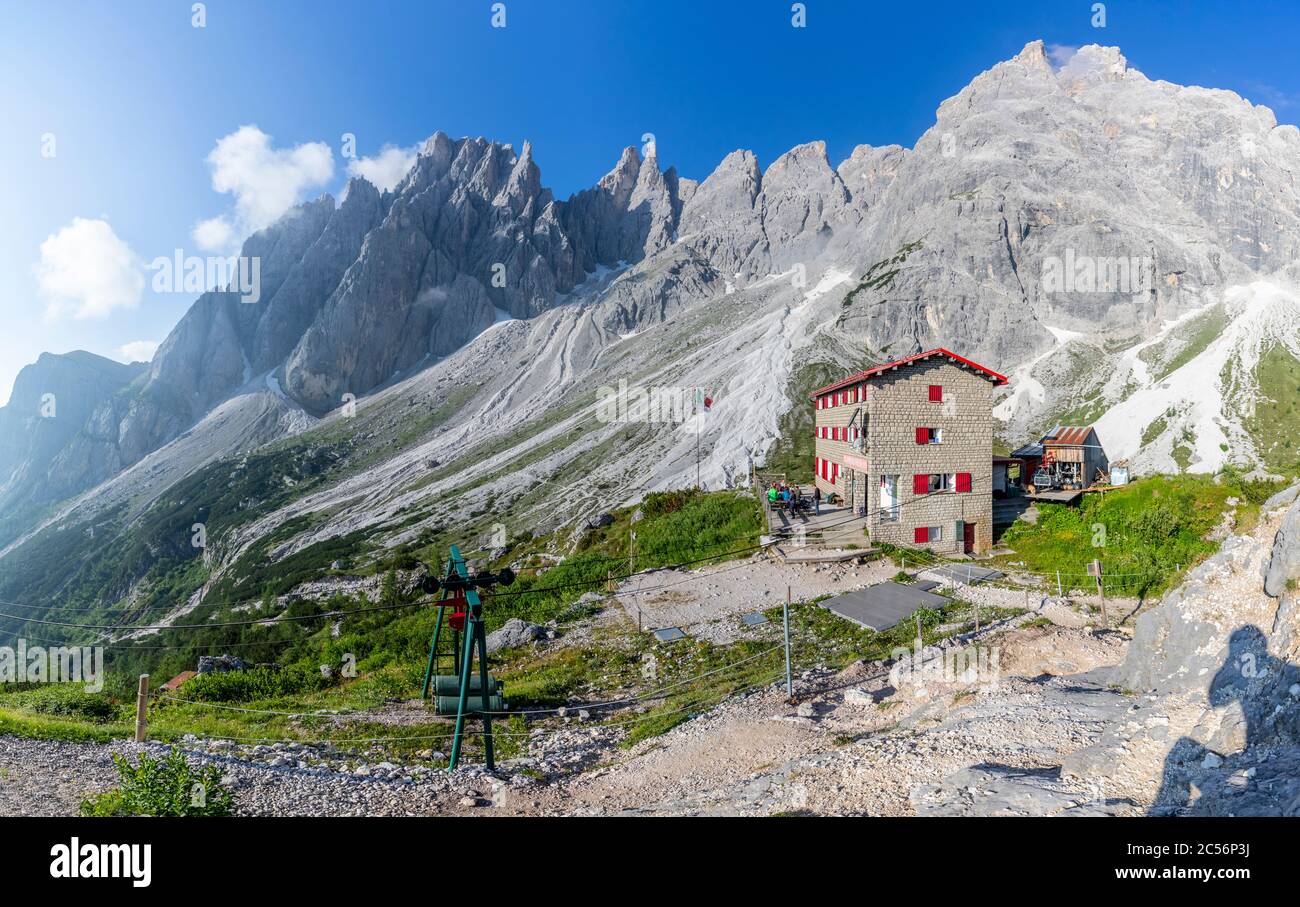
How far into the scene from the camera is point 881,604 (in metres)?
19.3

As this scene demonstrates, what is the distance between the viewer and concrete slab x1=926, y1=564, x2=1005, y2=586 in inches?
853

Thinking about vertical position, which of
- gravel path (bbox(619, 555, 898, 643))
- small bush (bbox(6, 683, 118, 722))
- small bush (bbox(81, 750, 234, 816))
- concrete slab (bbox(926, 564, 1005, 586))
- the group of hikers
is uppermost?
the group of hikers

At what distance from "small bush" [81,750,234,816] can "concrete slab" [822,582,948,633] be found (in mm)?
16717

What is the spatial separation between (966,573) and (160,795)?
25254 mm

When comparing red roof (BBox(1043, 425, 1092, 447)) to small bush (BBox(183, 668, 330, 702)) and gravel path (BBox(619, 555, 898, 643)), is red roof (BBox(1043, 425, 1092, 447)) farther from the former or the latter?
small bush (BBox(183, 668, 330, 702))

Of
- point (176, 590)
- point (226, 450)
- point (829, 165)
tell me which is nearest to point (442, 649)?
point (176, 590)

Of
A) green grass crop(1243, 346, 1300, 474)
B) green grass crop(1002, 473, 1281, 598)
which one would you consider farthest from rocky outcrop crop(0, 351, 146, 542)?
green grass crop(1243, 346, 1300, 474)

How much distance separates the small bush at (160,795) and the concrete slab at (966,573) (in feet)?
76.9

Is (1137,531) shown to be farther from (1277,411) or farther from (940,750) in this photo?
(1277,411)

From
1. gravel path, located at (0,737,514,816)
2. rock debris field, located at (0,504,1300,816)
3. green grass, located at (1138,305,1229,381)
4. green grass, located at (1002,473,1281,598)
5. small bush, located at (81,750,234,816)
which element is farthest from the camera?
green grass, located at (1138,305,1229,381)

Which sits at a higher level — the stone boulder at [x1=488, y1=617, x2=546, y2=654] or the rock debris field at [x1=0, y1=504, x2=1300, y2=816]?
the rock debris field at [x1=0, y1=504, x2=1300, y2=816]

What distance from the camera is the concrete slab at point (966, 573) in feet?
71.1

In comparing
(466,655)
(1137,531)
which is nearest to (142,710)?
(466,655)

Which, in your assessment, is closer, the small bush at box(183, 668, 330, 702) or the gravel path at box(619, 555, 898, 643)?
the small bush at box(183, 668, 330, 702)
